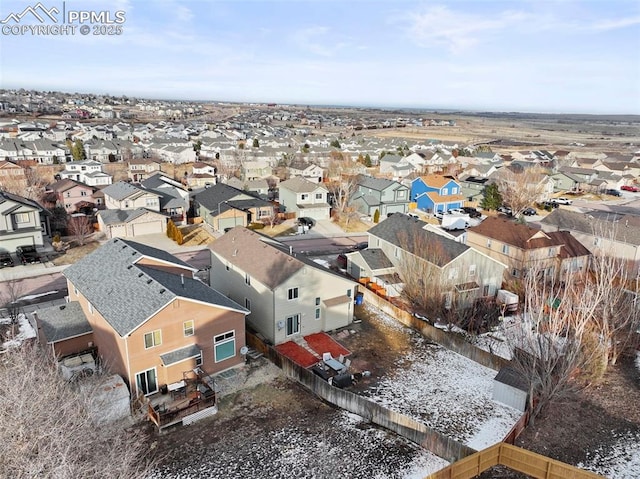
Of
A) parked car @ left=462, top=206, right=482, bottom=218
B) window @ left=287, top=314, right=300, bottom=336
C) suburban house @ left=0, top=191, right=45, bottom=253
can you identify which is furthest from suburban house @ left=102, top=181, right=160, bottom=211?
parked car @ left=462, top=206, right=482, bottom=218

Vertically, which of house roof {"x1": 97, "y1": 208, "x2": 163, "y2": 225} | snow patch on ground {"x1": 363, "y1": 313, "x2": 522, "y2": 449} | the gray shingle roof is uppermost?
house roof {"x1": 97, "y1": 208, "x2": 163, "y2": 225}

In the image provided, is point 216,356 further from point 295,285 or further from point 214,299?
point 295,285

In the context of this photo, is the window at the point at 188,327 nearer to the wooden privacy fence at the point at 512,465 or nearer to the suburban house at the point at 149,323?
the suburban house at the point at 149,323

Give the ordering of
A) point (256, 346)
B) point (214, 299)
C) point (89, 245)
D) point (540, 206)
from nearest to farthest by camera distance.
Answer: point (214, 299) → point (256, 346) → point (89, 245) → point (540, 206)

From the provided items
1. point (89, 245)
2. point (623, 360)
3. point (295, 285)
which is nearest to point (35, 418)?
point (295, 285)

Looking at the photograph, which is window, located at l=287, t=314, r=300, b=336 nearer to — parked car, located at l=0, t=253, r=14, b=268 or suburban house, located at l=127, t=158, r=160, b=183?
parked car, located at l=0, t=253, r=14, b=268

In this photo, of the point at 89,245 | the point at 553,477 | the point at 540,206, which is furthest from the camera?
the point at 540,206
